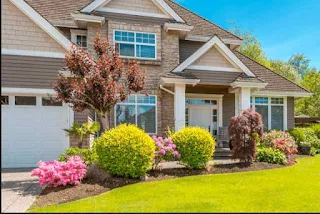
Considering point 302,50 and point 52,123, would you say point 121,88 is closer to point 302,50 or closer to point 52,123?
point 52,123

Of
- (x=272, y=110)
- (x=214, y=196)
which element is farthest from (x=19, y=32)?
(x=272, y=110)

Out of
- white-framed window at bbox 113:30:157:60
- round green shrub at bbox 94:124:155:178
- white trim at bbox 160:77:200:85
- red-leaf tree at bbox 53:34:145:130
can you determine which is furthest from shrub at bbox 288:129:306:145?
red-leaf tree at bbox 53:34:145:130

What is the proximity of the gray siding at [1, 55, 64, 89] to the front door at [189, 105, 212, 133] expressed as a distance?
26.1 ft

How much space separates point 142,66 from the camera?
13.8 metres

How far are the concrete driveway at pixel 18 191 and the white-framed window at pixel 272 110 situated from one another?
13.4 m

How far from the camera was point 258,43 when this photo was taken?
3738 cm

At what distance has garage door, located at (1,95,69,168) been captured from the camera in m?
10.6

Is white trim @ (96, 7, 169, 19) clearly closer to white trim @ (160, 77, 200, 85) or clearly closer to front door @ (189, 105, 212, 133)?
white trim @ (160, 77, 200, 85)

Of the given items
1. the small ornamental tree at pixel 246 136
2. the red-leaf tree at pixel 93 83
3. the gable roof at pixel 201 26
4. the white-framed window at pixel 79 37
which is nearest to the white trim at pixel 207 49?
the gable roof at pixel 201 26

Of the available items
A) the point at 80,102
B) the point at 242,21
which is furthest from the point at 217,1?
the point at 80,102

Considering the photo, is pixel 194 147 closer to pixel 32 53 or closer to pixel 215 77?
pixel 215 77

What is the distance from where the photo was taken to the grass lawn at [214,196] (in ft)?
17.5

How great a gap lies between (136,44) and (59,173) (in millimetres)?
8538

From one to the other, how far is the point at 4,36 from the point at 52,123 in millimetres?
3884
